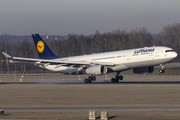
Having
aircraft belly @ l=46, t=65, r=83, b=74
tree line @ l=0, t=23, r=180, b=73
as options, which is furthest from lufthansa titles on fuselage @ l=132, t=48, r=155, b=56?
tree line @ l=0, t=23, r=180, b=73

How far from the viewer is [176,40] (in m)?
128

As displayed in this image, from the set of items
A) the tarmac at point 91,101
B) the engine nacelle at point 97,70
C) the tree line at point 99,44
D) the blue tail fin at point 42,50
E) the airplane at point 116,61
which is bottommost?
the tarmac at point 91,101

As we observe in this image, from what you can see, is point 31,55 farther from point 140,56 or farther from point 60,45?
point 140,56

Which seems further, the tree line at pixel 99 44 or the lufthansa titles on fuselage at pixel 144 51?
the tree line at pixel 99 44

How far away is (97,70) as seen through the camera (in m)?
45.2

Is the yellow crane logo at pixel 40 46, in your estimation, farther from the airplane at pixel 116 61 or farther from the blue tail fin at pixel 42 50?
the airplane at pixel 116 61

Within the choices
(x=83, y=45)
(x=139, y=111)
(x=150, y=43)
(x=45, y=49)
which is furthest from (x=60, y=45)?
(x=139, y=111)

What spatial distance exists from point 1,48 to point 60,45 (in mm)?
26847

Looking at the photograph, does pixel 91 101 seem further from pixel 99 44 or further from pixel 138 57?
pixel 99 44

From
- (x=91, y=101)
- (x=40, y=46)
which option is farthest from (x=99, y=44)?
(x=91, y=101)

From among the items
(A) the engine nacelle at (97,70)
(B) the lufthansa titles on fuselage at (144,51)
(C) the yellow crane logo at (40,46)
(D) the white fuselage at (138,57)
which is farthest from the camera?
(C) the yellow crane logo at (40,46)

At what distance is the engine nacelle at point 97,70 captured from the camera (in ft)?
148

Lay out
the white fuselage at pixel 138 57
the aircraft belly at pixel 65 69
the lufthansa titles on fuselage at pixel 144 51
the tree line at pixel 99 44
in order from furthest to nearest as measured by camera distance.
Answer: the tree line at pixel 99 44 → the aircraft belly at pixel 65 69 → the lufthansa titles on fuselage at pixel 144 51 → the white fuselage at pixel 138 57

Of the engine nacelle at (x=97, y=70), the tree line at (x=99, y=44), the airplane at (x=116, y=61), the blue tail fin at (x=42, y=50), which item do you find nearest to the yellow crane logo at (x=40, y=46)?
the blue tail fin at (x=42, y=50)
